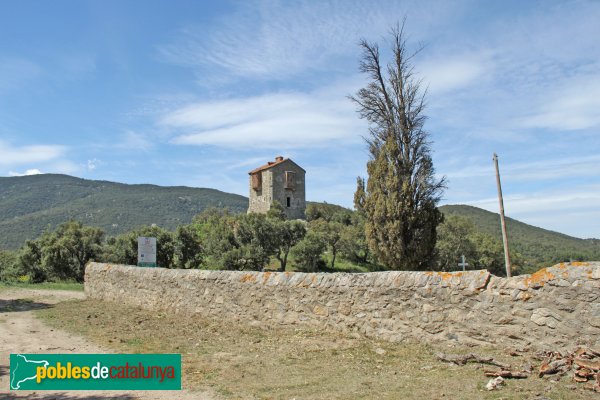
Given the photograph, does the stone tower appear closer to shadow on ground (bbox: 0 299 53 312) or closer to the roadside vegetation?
the roadside vegetation

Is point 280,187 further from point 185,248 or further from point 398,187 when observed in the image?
point 398,187

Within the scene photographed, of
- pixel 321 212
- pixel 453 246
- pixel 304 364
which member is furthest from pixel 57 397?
pixel 321 212

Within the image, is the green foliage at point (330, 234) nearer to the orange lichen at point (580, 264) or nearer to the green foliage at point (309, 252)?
the green foliage at point (309, 252)

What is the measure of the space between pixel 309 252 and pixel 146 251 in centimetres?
3123

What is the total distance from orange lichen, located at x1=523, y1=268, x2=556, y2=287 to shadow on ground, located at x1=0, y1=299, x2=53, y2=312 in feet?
42.6

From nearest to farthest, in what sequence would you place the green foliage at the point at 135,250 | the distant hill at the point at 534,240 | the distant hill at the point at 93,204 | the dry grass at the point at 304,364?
the dry grass at the point at 304,364, the green foliage at the point at 135,250, the distant hill at the point at 534,240, the distant hill at the point at 93,204

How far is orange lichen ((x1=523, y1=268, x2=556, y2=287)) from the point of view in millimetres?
5676

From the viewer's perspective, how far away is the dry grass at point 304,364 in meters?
4.89

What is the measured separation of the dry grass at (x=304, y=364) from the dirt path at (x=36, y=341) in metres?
0.37

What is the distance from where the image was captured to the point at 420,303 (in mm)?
6844

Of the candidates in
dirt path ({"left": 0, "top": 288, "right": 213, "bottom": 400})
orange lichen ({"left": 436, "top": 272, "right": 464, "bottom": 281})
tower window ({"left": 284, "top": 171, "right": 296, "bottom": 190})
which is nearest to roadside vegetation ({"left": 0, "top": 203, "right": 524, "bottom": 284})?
tower window ({"left": 284, "top": 171, "right": 296, "bottom": 190})

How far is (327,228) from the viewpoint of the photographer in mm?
55969

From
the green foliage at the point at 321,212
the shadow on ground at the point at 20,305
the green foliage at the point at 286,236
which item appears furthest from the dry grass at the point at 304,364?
the green foliage at the point at 321,212

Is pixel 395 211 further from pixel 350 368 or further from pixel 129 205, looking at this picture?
pixel 129 205
